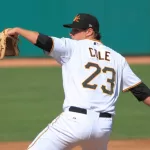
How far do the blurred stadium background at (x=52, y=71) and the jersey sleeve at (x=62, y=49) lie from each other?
3.55m

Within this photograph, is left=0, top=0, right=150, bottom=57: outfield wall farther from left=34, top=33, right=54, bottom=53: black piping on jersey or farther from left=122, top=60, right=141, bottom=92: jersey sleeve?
left=34, top=33, right=54, bottom=53: black piping on jersey

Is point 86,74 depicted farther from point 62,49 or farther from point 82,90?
point 62,49

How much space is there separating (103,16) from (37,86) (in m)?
5.92

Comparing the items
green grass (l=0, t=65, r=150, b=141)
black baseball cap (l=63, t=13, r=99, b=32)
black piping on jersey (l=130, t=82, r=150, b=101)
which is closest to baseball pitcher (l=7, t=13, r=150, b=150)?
black baseball cap (l=63, t=13, r=99, b=32)

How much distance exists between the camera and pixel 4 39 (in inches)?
165

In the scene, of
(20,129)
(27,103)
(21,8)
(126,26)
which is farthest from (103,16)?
(20,129)

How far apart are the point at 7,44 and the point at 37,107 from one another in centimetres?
578

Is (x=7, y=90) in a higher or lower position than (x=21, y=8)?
lower

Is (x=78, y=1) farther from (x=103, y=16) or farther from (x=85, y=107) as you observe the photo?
(x=85, y=107)

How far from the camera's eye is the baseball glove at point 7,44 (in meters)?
4.20

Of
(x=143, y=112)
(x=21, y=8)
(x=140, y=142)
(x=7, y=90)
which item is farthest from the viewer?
(x=21, y=8)

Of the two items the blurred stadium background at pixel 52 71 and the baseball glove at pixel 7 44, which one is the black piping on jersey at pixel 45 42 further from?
the blurred stadium background at pixel 52 71

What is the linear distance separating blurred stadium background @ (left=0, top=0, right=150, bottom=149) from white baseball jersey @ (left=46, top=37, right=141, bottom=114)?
3.49 meters

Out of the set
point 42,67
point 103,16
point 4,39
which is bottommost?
point 42,67
